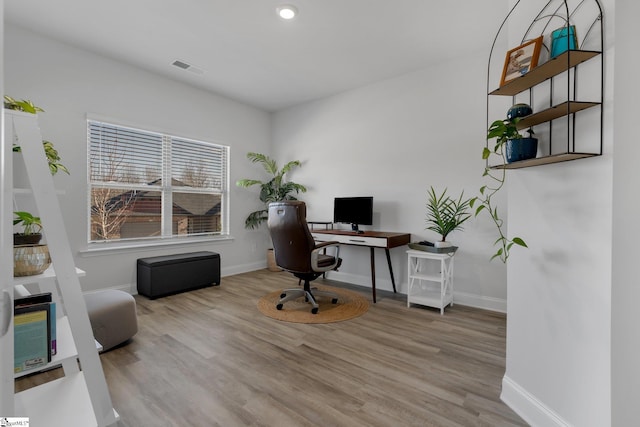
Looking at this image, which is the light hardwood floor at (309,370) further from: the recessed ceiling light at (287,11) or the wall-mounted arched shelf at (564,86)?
the recessed ceiling light at (287,11)

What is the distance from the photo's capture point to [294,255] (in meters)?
2.92

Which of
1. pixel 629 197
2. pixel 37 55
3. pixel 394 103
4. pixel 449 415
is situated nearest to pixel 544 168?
Answer: pixel 629 197

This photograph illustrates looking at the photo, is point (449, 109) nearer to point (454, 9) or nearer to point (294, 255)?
point (454, 9)

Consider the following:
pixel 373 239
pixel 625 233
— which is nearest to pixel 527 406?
pixel 625 233

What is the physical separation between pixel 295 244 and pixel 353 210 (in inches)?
49.0

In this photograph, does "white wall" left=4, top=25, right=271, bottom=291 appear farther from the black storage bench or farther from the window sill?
the black storage bench

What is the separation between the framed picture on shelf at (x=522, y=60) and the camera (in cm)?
142

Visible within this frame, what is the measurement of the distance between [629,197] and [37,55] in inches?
180

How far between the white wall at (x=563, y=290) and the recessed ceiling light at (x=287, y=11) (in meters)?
1.68

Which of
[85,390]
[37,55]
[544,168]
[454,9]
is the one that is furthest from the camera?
[37,55]

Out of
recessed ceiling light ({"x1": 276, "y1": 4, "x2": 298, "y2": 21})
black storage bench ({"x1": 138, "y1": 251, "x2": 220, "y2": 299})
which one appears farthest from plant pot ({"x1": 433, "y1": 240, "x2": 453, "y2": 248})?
black storage bench ({"x1": 138, "y1": 251, "x2": 220, "y2": 299})

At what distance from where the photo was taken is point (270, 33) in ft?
9.39

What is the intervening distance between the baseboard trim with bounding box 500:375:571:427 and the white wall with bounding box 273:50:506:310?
64.3 inches

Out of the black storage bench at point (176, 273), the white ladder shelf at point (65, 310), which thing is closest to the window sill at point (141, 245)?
the black storage bench at point (176, 273)
